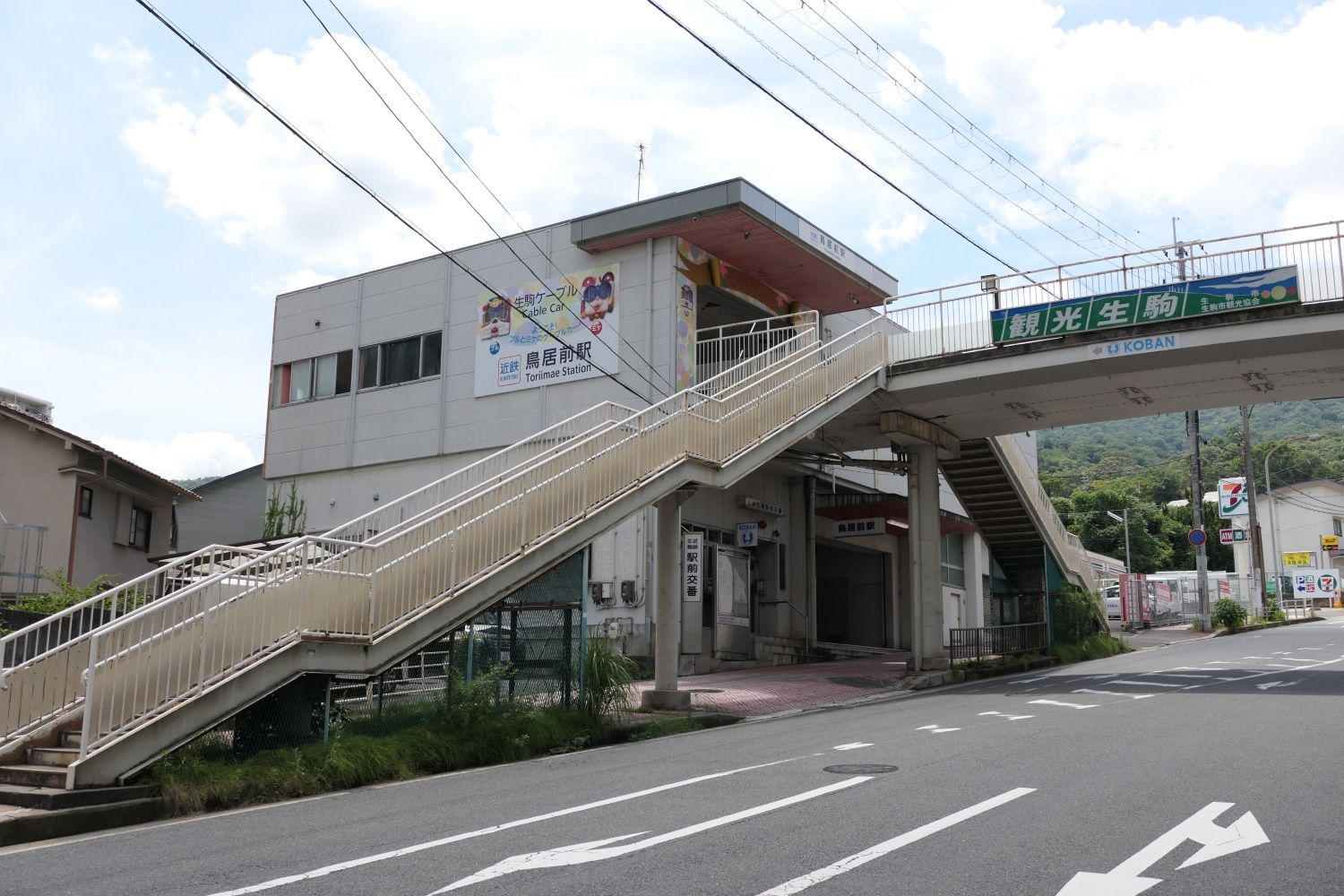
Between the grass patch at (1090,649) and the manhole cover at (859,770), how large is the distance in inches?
762

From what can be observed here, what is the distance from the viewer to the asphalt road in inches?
226

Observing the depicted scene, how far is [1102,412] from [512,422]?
13.8 m

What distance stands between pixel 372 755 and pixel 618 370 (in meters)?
14.7

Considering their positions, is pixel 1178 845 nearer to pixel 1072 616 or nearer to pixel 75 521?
pixel 1072 616

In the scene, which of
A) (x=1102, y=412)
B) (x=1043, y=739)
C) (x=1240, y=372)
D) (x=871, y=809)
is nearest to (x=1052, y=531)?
(x=1102, y=412)

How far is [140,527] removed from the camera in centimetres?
2909

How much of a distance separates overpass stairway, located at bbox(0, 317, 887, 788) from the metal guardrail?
34.8 ft

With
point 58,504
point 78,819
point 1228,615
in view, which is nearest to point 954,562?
point 1228,615

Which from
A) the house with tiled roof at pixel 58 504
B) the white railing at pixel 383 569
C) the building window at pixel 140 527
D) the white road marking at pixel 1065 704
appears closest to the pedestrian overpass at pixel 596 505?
the white railing at pixel 383 569

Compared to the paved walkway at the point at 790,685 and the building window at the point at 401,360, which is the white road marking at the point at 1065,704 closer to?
the paved walkway at the point at 790,685

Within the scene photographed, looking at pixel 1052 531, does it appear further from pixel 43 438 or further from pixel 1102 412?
pixel 43 438

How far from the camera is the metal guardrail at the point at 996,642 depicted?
81.6 feet

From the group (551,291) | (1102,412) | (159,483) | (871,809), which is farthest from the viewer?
(159,483)

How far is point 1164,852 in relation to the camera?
6.14 m
